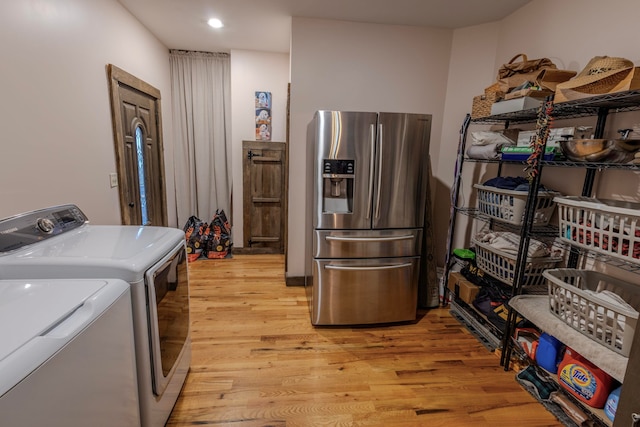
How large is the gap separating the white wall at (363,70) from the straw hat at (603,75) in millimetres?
1461

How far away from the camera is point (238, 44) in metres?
3.50

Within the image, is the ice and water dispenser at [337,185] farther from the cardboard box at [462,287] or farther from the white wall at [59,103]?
the white wall at [59,103]

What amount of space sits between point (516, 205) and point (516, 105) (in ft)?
2.11

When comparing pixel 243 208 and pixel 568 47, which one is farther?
pixel 243 208

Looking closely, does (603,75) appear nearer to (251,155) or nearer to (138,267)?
(138,267)

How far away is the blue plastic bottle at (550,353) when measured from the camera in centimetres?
169

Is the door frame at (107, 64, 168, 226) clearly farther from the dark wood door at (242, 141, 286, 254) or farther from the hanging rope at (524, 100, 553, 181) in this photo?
the hanging rope at (524, 100, 553, 181)

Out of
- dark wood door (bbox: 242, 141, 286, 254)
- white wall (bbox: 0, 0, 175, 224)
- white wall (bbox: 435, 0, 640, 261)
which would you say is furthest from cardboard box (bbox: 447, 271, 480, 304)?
white wall (bbox: 0, 0, 175, 224)

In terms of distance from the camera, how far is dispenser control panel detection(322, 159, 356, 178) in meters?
2.27

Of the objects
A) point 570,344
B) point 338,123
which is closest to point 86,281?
point 338,123

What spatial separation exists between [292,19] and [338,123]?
1227mm

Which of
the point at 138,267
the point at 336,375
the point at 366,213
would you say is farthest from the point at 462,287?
the point at 138,267

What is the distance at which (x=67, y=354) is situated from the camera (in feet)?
2.74

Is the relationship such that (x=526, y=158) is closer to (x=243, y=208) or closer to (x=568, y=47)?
(x=568, y=47)
